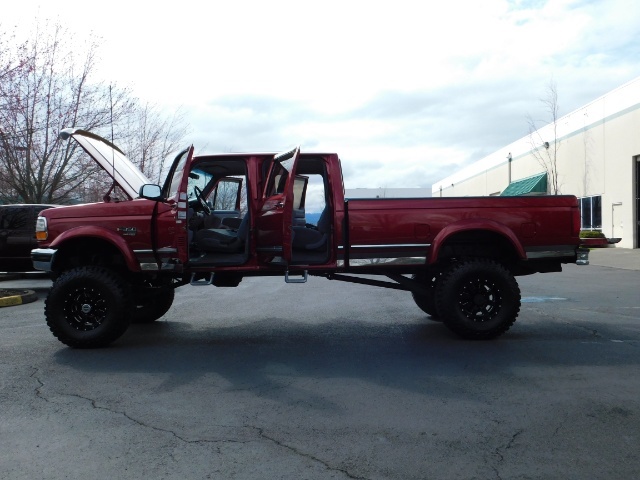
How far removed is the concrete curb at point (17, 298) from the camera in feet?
35.7

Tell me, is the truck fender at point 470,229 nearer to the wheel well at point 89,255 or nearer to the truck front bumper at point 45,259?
the wheel well at point 89,255

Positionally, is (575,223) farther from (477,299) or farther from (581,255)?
(477,299)

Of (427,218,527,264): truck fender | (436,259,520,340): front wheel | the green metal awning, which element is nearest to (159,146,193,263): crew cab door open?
(427,218,527,264): truck fender

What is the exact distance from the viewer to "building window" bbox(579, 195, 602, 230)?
31938 millimetres

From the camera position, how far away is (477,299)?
7016 millimetres

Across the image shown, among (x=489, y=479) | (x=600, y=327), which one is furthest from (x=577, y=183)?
(x=489, y=479)

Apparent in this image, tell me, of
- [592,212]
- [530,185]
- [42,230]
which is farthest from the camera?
[530,185]

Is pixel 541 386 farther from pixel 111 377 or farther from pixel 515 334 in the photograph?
pixel 111 377

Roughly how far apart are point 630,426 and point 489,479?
4.45 ft

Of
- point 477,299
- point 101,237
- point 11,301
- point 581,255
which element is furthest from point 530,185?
point 101,237

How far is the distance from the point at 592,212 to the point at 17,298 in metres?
29.6

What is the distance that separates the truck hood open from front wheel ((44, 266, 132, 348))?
1.15m

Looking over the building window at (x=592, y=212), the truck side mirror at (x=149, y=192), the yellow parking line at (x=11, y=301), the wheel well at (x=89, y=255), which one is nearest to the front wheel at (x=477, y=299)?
the truck side mirror at (x=149, y=192)

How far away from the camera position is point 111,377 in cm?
559
